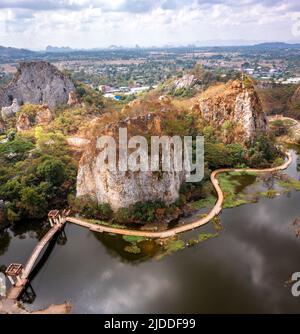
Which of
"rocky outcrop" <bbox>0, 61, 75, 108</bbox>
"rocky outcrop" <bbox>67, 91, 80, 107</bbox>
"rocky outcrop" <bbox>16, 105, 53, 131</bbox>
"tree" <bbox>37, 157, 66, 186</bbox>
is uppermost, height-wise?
"rocky outcrop" <bbox>0, 61, 75, 108</bbox>

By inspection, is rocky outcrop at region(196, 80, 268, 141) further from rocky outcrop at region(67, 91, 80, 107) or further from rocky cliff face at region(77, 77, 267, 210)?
rocky outcrop at region(67, 91, 80, 107)

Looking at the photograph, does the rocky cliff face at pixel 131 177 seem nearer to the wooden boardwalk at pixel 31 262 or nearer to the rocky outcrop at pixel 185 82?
the wooden boardwalk at pixel 31 262

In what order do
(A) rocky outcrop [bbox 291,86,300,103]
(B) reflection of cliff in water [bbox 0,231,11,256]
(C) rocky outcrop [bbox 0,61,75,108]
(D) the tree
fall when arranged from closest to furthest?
(B) reflection of cliff in water [bbox 0,231,11,256]
(D) the tree
(C) rocky outcrop [bbox 0,61,75,108]
(A) rocky outcrop [bbox 291,86,300,103]

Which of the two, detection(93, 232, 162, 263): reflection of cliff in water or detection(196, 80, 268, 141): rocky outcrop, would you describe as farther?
detection(196, 80, 268, 141): rocky outcrop

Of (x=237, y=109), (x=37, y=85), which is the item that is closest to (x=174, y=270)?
(x=237, y=109)

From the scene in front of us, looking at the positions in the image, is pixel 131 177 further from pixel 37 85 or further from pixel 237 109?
pixel 37 85

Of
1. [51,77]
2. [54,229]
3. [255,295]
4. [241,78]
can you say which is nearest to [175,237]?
[255,295]

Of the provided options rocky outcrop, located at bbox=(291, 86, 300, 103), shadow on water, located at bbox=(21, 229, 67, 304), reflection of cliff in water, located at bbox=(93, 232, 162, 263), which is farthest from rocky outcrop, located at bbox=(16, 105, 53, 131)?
rocky outcrop, located at bbox=(291, 86, 300, 103)
